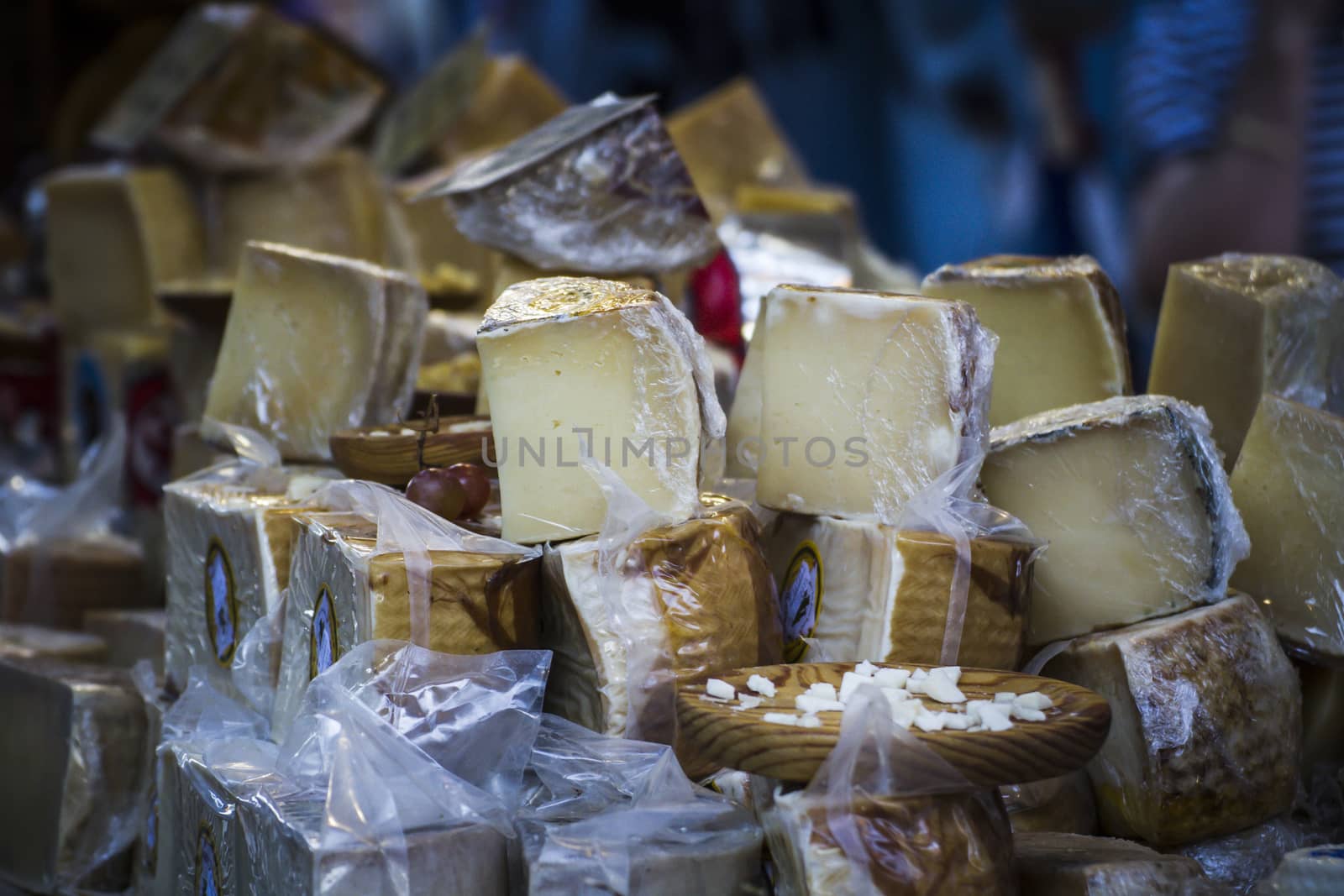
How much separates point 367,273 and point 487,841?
91cm

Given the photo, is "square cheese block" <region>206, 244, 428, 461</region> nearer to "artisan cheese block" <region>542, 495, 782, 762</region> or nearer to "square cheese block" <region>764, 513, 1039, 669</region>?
"artisan cheese block" <region>542, 495, 782, 762</region>

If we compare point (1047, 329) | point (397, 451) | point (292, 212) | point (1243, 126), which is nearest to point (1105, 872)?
point (1047, 329)

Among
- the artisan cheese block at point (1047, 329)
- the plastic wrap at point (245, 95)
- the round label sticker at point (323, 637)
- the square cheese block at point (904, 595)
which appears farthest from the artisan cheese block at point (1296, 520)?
the plastic wrap at point (245, 95)

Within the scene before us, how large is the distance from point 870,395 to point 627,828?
59 centimetres

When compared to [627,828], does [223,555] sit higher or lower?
higher

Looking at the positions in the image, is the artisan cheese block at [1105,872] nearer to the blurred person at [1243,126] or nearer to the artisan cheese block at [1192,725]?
the artisan cheese block at [1192,725]

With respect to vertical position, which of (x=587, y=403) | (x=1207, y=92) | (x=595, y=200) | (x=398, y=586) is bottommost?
(x=398, y=586)

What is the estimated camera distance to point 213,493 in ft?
6.01

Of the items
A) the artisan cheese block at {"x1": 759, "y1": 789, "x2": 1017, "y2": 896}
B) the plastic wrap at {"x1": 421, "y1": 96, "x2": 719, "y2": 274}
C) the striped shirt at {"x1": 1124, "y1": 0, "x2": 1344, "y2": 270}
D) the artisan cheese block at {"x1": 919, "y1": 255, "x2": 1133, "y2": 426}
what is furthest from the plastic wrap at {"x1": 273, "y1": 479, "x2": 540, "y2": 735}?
the striped shirt at {"x1": 1124, "y1": 0, "x2": 1344, "y2": 270}

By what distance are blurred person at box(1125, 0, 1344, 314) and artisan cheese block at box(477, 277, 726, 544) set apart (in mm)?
2799

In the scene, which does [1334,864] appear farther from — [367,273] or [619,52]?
[619,52]

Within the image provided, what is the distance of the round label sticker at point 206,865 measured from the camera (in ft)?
4.88

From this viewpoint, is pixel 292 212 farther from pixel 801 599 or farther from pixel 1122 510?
pixel 1122 510

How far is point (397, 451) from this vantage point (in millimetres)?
1682
